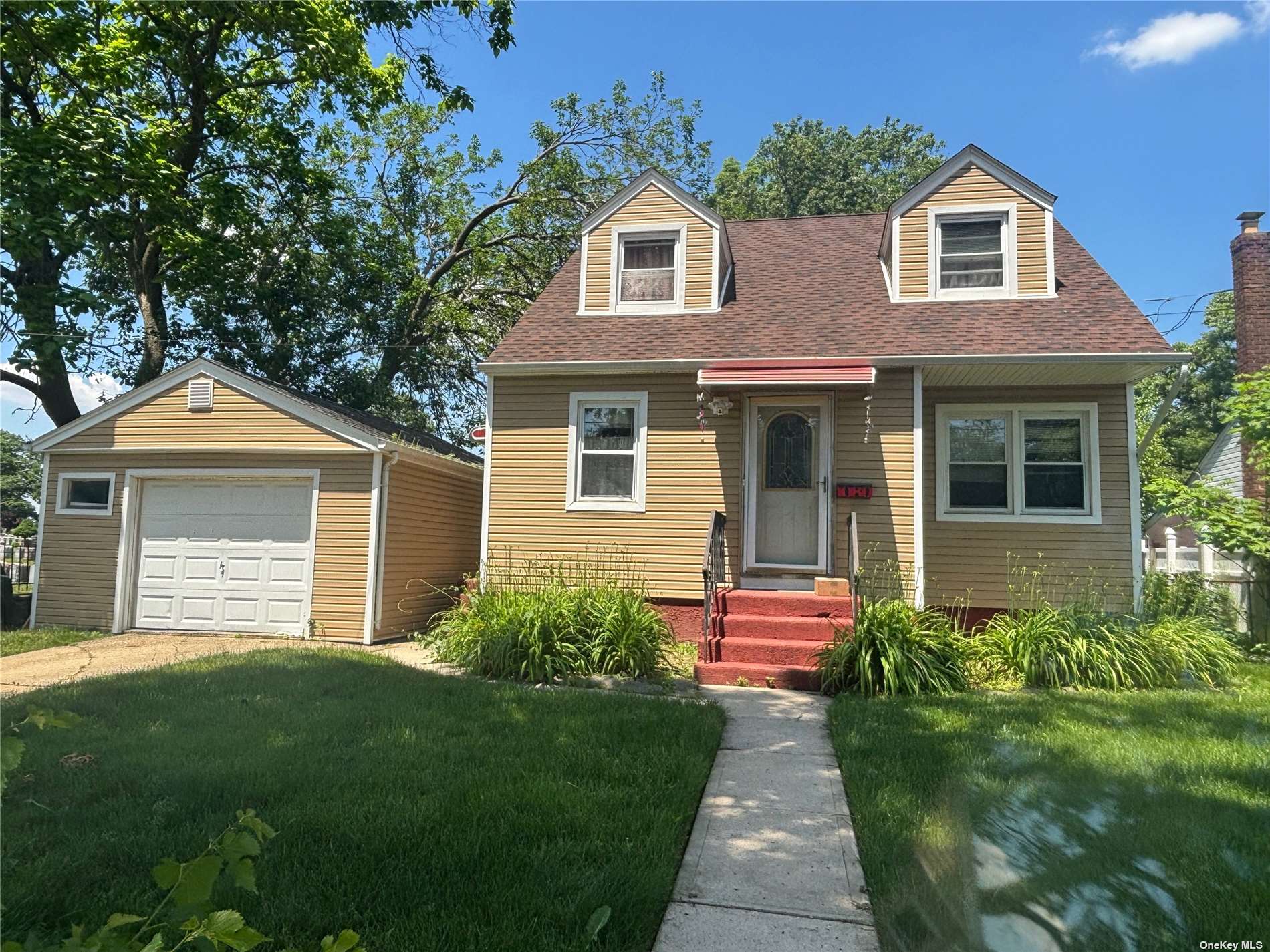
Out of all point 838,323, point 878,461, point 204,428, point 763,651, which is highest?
point 838,323

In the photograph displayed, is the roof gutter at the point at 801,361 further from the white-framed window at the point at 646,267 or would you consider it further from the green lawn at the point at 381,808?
the green lawn at the point at 381,808

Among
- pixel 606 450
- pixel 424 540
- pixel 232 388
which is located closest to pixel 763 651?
pixel 606 450

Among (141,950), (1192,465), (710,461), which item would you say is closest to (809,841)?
(141,950)

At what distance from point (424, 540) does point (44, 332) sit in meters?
7.28

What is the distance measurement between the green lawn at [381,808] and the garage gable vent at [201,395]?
5638mm

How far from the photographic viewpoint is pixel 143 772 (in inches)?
162

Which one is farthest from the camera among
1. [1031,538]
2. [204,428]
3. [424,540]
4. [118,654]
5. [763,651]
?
[424,540]

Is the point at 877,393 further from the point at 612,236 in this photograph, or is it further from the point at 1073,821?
the point at 1073,821

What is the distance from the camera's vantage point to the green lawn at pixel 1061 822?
104 inches

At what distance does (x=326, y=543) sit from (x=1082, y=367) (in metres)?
10.1

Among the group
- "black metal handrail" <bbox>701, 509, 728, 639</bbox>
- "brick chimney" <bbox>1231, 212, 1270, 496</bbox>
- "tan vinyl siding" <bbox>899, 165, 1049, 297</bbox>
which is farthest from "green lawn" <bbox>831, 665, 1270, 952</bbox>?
"brick chimney" <bbox>1231, 212, 1270, 496</bbox>

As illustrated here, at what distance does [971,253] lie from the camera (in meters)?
10.5

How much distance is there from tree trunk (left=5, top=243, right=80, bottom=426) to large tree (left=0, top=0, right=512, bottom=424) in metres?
0.04

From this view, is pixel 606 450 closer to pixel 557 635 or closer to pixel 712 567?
pixel 712 567
